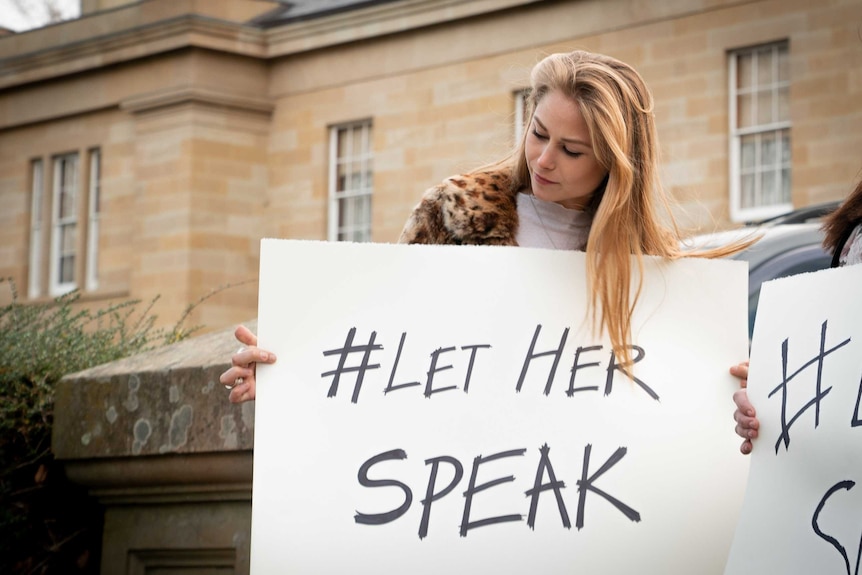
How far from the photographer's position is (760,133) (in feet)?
71.6

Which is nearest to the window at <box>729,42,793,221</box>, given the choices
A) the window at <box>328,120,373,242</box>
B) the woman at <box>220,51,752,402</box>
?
the window at <box>328,120,373,242</box>

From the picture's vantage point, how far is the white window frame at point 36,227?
104 ft

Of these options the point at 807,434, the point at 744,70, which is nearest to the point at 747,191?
the point at 744,70

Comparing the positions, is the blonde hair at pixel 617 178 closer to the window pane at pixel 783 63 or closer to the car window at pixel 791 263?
the car window at pixel 791 263

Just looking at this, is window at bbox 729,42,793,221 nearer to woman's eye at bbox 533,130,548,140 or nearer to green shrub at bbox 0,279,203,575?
green shrub at bbox 0,279,203,575

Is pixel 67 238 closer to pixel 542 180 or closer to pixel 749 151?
pixel 749 151

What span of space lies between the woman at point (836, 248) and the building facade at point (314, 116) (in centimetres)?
1753

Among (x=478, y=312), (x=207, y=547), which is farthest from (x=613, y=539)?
(x=207, y=547)

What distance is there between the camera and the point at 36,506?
14.3 feet

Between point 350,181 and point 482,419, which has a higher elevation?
point 350,181

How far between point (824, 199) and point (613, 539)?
60.4 ft

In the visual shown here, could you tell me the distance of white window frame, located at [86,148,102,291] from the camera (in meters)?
30.9

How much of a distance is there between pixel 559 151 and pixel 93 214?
93.8 ft

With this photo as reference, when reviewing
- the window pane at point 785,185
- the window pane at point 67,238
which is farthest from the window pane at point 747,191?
the window pane at point 67,238
